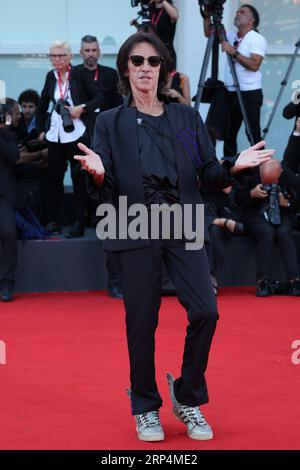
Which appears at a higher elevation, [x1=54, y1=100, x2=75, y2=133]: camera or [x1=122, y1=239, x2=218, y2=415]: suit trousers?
[x1=54, y1=100, x2=75, y2=133]: camera

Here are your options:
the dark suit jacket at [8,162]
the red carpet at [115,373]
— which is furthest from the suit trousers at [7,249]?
the red carpet at [115,373]

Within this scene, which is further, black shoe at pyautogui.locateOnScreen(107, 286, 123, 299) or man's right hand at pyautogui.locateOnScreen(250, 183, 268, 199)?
man's right hand at pyautogui.locateOnScreen(250, 183, 268, 199)

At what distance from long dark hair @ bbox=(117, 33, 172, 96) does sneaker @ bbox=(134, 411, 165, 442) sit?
4.67ft

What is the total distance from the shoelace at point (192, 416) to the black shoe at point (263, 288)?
12.0 ft

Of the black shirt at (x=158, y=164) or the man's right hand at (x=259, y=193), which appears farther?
the man's right hand at (x=259, y=193)

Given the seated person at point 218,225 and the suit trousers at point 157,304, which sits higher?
the suit trousers at point 157,304

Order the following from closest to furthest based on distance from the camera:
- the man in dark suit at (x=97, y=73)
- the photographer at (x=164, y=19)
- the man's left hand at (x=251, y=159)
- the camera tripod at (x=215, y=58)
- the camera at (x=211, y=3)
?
the man's left hand at (x=251, y=159), the camera at (x=211, y=3), the camera tripod at (x=215, y=58), the man in dark suit at (x=97, y=73), the photographer at (x=164, y=19)

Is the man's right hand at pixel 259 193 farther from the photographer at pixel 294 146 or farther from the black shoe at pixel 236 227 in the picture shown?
the photographer at pixel 294 146

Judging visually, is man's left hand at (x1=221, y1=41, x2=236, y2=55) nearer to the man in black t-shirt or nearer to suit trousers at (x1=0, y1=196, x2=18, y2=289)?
the man in black t-shirt

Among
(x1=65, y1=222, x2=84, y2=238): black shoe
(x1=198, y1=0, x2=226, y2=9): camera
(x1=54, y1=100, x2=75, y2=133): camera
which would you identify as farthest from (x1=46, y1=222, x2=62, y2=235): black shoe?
(x1=198, y1=0, x2=226, y2=9): camera

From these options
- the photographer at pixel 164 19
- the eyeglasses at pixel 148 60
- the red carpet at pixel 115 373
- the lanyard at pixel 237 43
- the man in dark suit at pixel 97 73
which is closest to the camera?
the eyeglasses at pixel 148 60

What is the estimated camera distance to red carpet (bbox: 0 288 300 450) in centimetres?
434

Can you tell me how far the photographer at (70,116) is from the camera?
27.3ft

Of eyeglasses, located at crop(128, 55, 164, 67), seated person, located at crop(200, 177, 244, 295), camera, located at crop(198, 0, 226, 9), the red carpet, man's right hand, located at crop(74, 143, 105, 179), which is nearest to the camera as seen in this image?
man's right hand, located at crop(74, 143, 105, 179)
